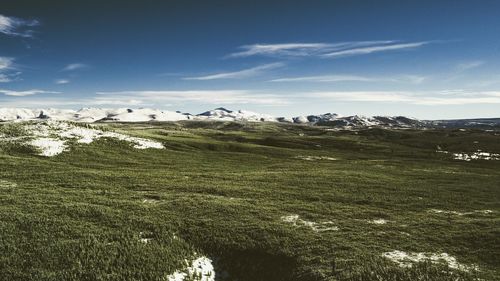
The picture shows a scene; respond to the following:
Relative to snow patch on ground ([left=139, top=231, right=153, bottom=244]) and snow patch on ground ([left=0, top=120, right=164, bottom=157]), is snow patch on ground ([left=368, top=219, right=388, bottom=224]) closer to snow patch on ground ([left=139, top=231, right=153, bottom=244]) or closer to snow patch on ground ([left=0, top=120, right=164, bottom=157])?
snow patch on ground ([left=139, top=231, right=153, bottom=244])

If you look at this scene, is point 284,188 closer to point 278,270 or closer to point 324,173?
point 324,173

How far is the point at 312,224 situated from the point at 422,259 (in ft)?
32.3

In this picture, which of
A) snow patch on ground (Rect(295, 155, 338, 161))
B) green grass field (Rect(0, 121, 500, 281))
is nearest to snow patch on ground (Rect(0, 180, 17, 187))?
green grass field (Rect(0, 121, 500, 281))

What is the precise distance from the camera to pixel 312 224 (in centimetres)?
3291

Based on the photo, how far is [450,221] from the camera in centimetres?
3453

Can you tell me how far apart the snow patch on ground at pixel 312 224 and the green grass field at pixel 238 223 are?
11.3 inches

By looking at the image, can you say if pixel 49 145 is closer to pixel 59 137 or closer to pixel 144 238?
pixel 59 137

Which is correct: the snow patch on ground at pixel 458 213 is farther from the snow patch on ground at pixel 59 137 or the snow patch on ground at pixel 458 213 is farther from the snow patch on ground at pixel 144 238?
the snow patch on ground at pixel 59 137

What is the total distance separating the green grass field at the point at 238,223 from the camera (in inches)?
964

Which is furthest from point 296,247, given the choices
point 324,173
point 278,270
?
point 324,173

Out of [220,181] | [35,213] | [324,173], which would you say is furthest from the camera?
[324,173]

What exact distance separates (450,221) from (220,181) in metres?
29.8

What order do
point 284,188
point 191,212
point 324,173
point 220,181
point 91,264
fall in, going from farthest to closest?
point 324,173 < point 220,181 < point 284,188 < point 191,212 < point 91,264

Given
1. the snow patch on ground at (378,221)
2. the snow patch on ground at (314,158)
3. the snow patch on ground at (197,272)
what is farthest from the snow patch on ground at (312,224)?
the snow patch on ground at (314,158)
